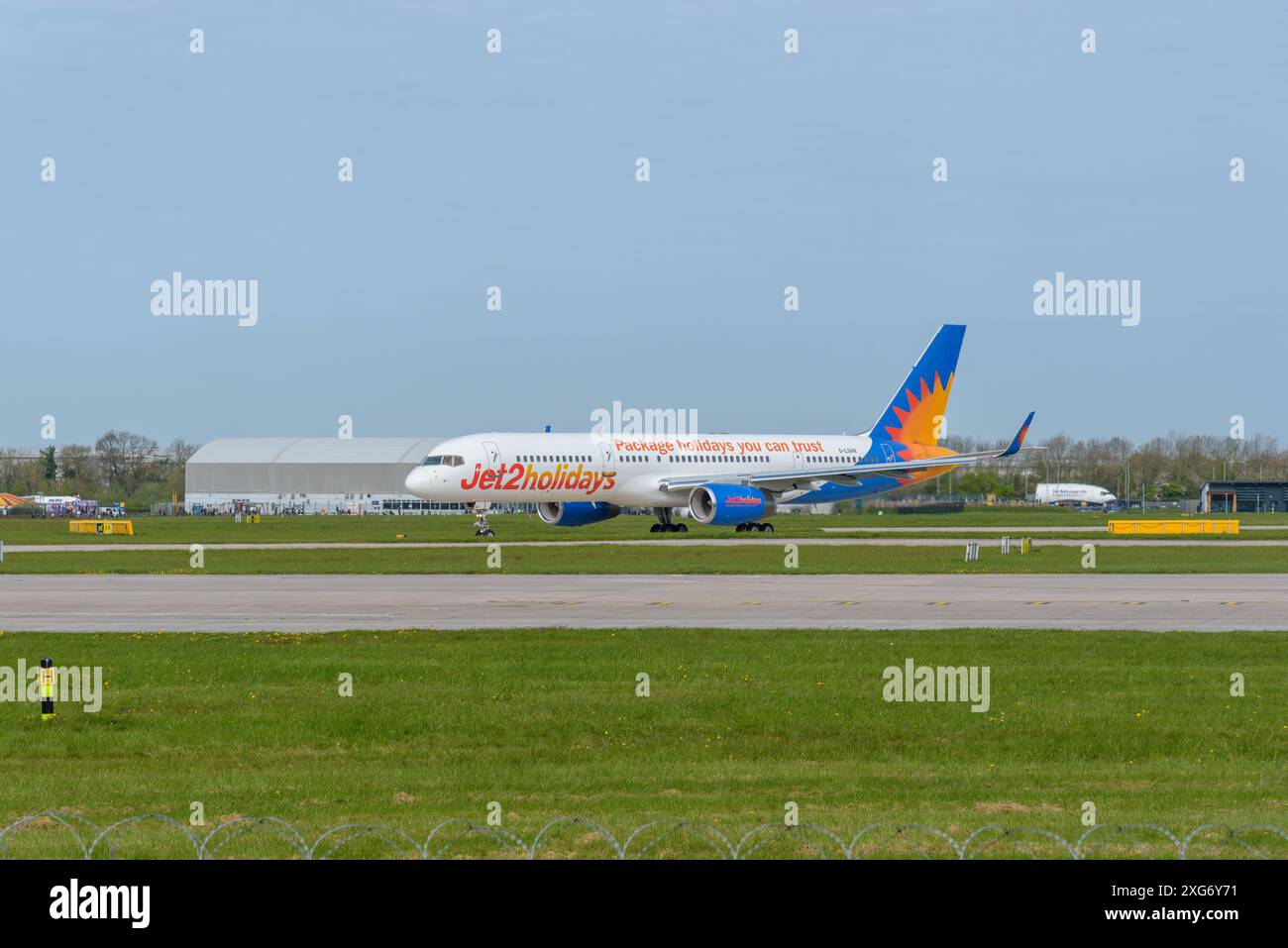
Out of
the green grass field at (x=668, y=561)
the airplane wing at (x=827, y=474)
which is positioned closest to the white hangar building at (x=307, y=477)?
the airplane wing at (x=827, y=474)

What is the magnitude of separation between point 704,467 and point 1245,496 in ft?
276

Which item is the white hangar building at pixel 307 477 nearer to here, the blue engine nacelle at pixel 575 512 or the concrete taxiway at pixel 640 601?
the blue engine nacelle at pixel 575 512

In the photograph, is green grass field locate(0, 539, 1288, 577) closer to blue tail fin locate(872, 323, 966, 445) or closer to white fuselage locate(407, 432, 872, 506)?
white fuselage locate(407, 432, 872, 506)

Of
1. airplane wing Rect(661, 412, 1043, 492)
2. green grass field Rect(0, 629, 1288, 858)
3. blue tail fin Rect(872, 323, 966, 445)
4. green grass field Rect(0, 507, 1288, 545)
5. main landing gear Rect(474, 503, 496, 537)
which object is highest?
blue tail fin Rect(872, 323, 966, 445)

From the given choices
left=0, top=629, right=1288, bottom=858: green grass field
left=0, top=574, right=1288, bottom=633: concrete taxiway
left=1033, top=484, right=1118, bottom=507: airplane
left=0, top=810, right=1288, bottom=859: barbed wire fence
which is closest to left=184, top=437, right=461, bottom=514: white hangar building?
left=1033, top=484, right=1118, bottom=507: airplane

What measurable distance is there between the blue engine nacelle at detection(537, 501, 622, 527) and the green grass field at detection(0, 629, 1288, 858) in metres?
52.2

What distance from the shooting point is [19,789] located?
16047mm

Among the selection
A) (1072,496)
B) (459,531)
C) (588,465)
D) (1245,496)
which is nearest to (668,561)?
(588,465)

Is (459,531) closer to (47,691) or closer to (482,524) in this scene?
(482,524)

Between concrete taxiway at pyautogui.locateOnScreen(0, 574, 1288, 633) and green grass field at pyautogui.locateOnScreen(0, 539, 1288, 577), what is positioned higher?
green grass field at pyautogui.locateOnScreen(0, 539, 1288, 577)

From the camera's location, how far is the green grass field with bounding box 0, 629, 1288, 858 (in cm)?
1487

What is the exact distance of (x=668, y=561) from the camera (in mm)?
53844
